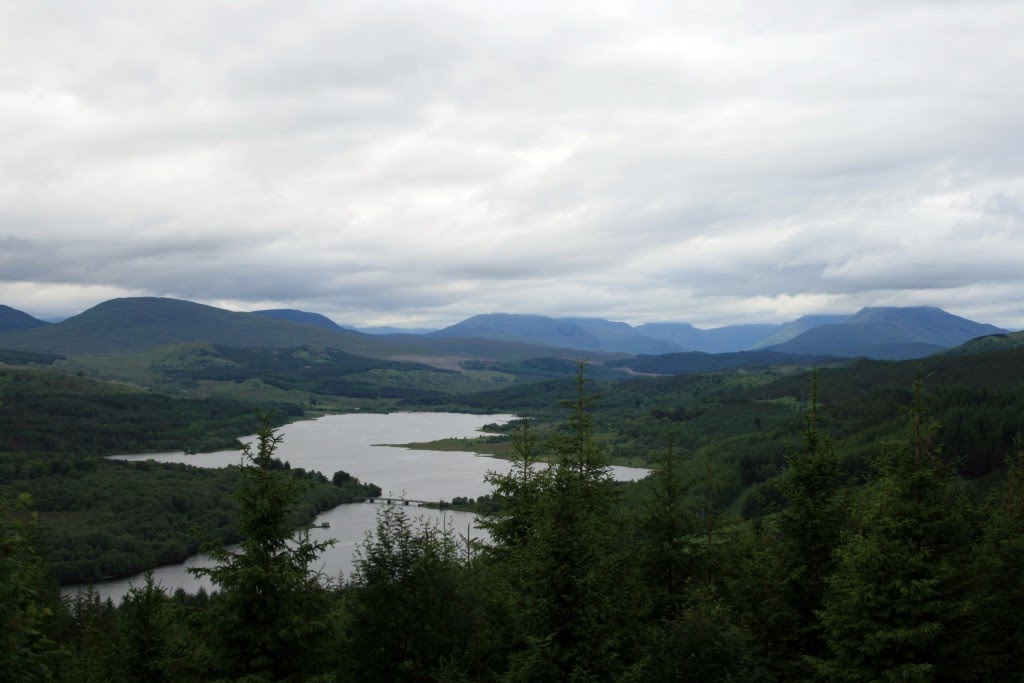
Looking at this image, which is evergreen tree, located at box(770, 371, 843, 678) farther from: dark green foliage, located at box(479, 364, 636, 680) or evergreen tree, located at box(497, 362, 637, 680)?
evergreen tree, located at box(497, 362, 637, 680)

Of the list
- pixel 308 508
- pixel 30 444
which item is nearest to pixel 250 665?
pixel 308 508

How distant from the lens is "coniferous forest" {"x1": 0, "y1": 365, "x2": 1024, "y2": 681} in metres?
15.1

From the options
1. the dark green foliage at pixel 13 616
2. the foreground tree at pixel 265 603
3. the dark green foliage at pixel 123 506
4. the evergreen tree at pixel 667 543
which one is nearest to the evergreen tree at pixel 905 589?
the evergreen tree at pixel 667 543

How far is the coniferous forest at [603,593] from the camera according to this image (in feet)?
49.5

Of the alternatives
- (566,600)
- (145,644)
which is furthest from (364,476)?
(566,600)

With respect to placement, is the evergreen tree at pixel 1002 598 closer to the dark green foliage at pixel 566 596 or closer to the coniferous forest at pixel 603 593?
the coniferous forest at pixel 603 593

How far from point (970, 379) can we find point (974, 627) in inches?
7357

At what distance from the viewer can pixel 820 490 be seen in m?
21.1

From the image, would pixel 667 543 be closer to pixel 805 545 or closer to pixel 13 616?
pixel 805 545

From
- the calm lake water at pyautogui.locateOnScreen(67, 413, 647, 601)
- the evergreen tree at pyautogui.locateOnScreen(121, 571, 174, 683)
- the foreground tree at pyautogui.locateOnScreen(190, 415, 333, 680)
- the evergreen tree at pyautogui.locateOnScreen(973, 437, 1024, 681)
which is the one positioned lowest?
the calm lake water at pyautogui.locateOnScreen(67, 413, 647, 601)

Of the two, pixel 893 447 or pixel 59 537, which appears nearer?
pixel 893 447

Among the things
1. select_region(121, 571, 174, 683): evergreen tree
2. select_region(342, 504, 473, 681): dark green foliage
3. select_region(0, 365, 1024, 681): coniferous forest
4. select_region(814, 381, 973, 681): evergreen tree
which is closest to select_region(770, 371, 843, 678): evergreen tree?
select_region(0, 365, 1024, 681): coniferous forest

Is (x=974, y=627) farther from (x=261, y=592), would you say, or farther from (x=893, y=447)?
(x=261, y=592)

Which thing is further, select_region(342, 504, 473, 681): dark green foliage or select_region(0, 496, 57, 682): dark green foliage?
select_region(342, 504, 473, 681): dark green foliage
